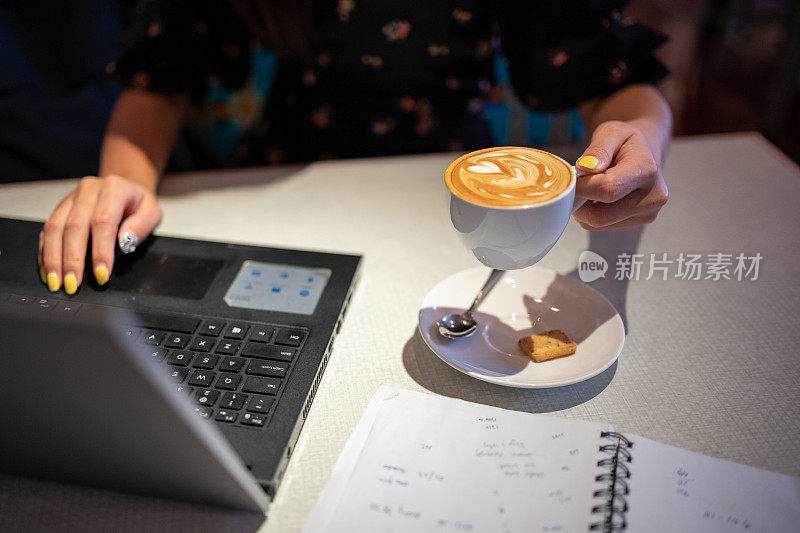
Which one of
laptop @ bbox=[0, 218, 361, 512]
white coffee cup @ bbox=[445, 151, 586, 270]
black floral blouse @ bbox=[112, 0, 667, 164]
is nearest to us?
laptop @ bbox=[0, 218, 361, 512]

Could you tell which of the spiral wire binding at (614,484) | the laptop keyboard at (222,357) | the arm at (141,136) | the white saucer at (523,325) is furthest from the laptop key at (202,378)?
the arm at (141,136)

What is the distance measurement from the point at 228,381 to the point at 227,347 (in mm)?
50

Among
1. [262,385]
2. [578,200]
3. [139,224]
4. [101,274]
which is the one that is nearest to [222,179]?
[139,224]

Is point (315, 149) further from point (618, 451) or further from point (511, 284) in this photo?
point (618, 451)

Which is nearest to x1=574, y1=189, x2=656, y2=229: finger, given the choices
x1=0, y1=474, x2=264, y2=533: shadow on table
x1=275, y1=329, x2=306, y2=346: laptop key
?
x1=275, y1=329, x2=306, y2=346: laptop key

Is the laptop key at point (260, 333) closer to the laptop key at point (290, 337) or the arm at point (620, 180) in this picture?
the laptop key at point (290, 337)

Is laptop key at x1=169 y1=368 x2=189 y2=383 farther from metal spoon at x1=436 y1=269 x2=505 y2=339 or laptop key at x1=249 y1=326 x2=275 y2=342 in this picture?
metal spoon at x1=436 y1=269 x2=505 y2=339

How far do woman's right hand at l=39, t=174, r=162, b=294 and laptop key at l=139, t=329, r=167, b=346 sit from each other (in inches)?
5.2

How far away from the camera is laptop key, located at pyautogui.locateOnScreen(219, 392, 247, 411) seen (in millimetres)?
495

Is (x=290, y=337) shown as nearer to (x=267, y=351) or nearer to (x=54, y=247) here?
(x=267, y=351)

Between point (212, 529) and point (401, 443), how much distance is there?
170 mm

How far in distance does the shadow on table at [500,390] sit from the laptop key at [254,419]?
0.54 ft

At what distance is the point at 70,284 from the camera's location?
0.64 metres

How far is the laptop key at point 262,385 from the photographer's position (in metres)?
0.51
